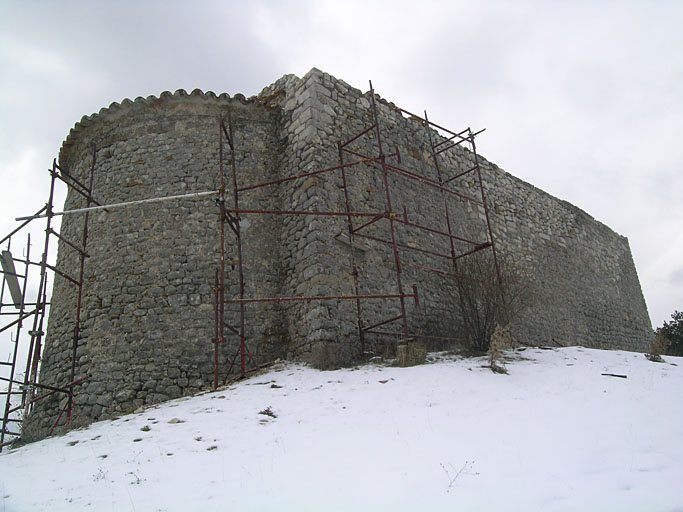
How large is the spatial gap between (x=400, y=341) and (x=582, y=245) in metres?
9.38

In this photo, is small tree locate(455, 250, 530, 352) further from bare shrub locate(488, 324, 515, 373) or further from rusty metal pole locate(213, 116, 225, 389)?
rusty metal pole locate(213, 116, 225, 389)

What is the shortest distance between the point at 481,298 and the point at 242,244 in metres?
4.11

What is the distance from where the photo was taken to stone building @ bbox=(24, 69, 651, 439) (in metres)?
7.79

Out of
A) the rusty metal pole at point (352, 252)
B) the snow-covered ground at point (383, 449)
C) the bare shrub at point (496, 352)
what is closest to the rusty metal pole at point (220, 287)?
the snow-covered ground at point (383, 449)

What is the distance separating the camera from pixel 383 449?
172 inches

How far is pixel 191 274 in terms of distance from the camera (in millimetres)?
8211

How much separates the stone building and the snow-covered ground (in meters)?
1.42

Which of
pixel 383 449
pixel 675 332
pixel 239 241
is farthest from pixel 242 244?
pixel 675 332

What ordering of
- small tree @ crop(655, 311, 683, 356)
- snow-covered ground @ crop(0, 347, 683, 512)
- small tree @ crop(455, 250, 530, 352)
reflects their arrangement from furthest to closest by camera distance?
small tree @ crop(655, 311, 683, 356) → small tree @ crop(455, 250, 530, 352) → snow-covered ground @ crop(0, 347, 683, 512)

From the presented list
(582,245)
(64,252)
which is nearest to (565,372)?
(64,252)

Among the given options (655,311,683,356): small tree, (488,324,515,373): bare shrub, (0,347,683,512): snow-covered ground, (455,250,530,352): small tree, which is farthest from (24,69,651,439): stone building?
(655,311,683,356): small tree

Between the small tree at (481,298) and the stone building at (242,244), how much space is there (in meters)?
0.47

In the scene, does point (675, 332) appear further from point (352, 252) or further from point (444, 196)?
point (352, 252)

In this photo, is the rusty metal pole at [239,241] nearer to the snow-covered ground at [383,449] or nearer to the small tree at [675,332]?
the snow-covered ground at [383,449]
